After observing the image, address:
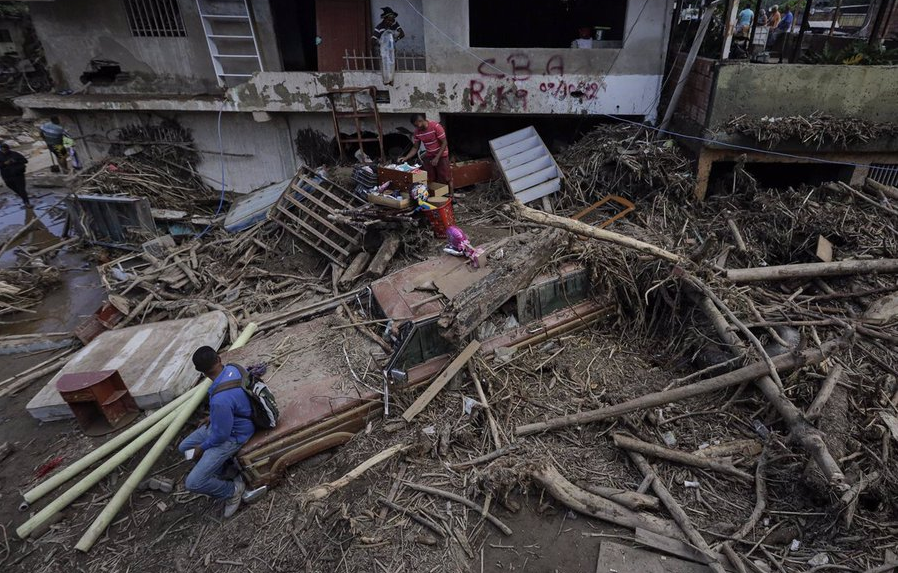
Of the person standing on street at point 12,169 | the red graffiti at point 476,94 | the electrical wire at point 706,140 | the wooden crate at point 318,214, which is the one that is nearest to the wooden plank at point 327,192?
the wooden crate at point 318,214

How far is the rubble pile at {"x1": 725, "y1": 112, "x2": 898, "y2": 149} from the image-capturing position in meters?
8.09

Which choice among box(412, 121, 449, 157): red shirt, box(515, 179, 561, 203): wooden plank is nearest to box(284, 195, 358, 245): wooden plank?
box(412, 121, 449, 157): red shirt

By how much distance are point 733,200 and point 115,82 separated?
52.8 feet

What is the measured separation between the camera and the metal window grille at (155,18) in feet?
40.1

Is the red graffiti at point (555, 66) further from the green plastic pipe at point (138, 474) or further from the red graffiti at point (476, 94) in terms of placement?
the green plastic pipe at point (138, 474)

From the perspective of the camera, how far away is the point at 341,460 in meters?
5.20

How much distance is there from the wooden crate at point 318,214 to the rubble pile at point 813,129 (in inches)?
289

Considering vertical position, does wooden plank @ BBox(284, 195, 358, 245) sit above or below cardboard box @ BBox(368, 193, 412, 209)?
below

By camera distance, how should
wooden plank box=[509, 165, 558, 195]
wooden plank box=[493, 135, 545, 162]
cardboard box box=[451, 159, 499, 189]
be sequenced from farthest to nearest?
cardboard box box=[451, 159, 499, 189] → wooden plank box=[493, 135, 545, 162] → wooden plank box=[509, 165, 558, 195]

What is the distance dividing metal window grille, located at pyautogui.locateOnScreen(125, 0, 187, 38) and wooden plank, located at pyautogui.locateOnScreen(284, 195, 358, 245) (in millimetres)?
7088

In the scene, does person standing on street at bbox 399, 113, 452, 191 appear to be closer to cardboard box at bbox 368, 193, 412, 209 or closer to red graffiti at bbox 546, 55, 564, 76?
cardboard box at bbox 368, 193, 412, 209

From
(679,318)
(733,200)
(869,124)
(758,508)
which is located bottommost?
(758,508)

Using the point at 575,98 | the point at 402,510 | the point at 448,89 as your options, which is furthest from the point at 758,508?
the point at 448,89

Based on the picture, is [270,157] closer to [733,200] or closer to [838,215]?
[733,200]
